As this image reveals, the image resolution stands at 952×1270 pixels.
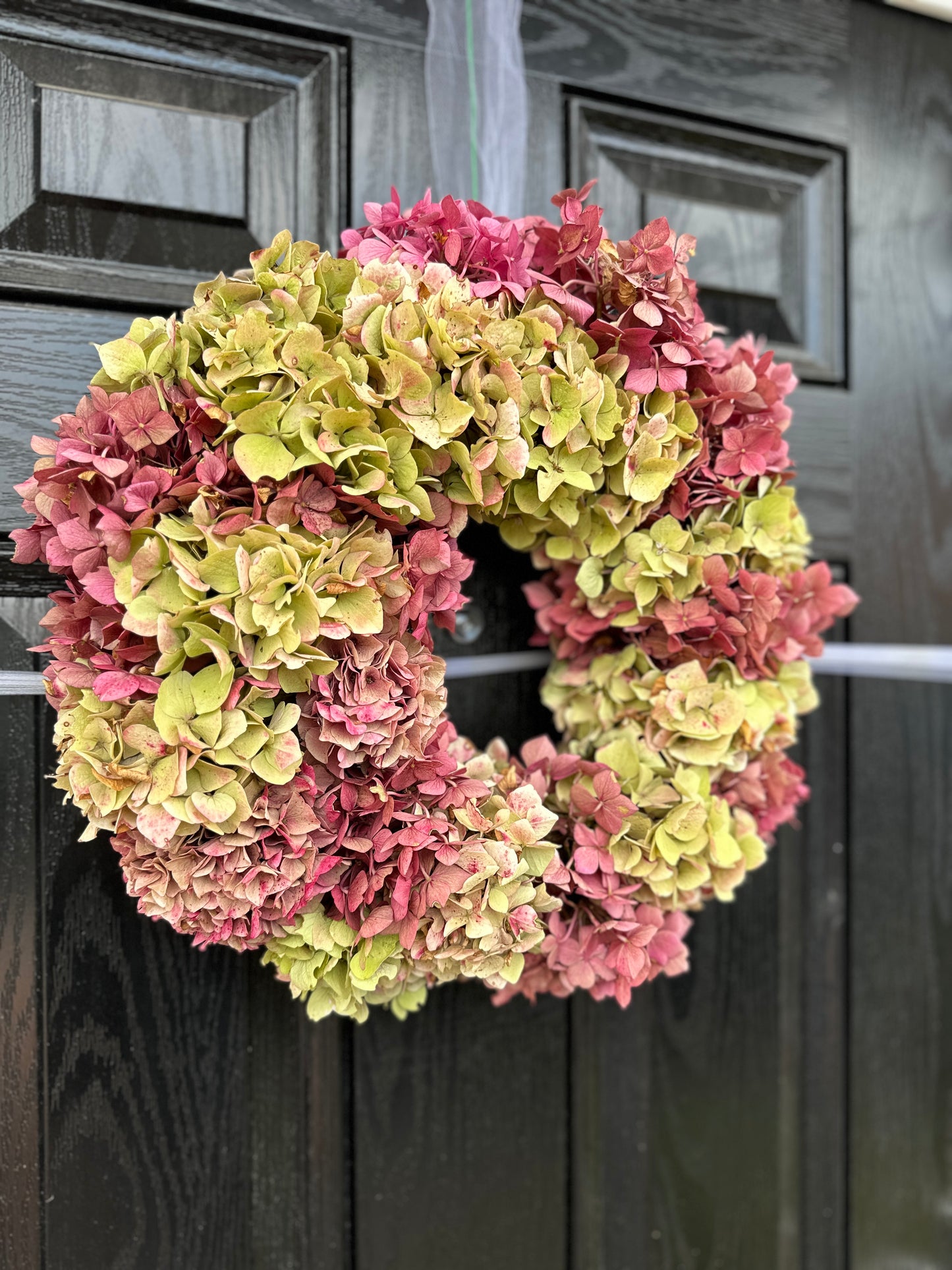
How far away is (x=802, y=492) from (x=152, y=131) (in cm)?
71

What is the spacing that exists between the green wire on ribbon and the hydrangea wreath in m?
0.13

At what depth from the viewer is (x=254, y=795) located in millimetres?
531

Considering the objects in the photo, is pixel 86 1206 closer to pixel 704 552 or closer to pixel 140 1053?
pixel 140 1053

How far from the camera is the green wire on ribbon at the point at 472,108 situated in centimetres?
74

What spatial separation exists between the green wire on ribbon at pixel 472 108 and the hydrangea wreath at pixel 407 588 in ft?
0.44

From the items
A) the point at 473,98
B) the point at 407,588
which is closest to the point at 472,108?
the point at 473,98

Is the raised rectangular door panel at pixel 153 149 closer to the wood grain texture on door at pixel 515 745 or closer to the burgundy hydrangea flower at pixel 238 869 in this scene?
the wood grain texture on door at pixel 515 745

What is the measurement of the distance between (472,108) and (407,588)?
0.43 metres

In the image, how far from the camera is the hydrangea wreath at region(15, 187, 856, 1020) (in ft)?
1.70

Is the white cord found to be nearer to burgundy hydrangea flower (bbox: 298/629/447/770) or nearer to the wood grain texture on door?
the wood grain texture on door

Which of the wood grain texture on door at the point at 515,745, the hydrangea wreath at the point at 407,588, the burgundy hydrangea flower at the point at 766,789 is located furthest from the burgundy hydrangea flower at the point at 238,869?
the burgundy hydrangea flower at the point at 766,789

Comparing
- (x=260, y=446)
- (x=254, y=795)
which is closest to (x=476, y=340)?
(x=260, y=446)

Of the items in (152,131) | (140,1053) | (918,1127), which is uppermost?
(152,131)

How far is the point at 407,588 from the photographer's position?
0.56m
